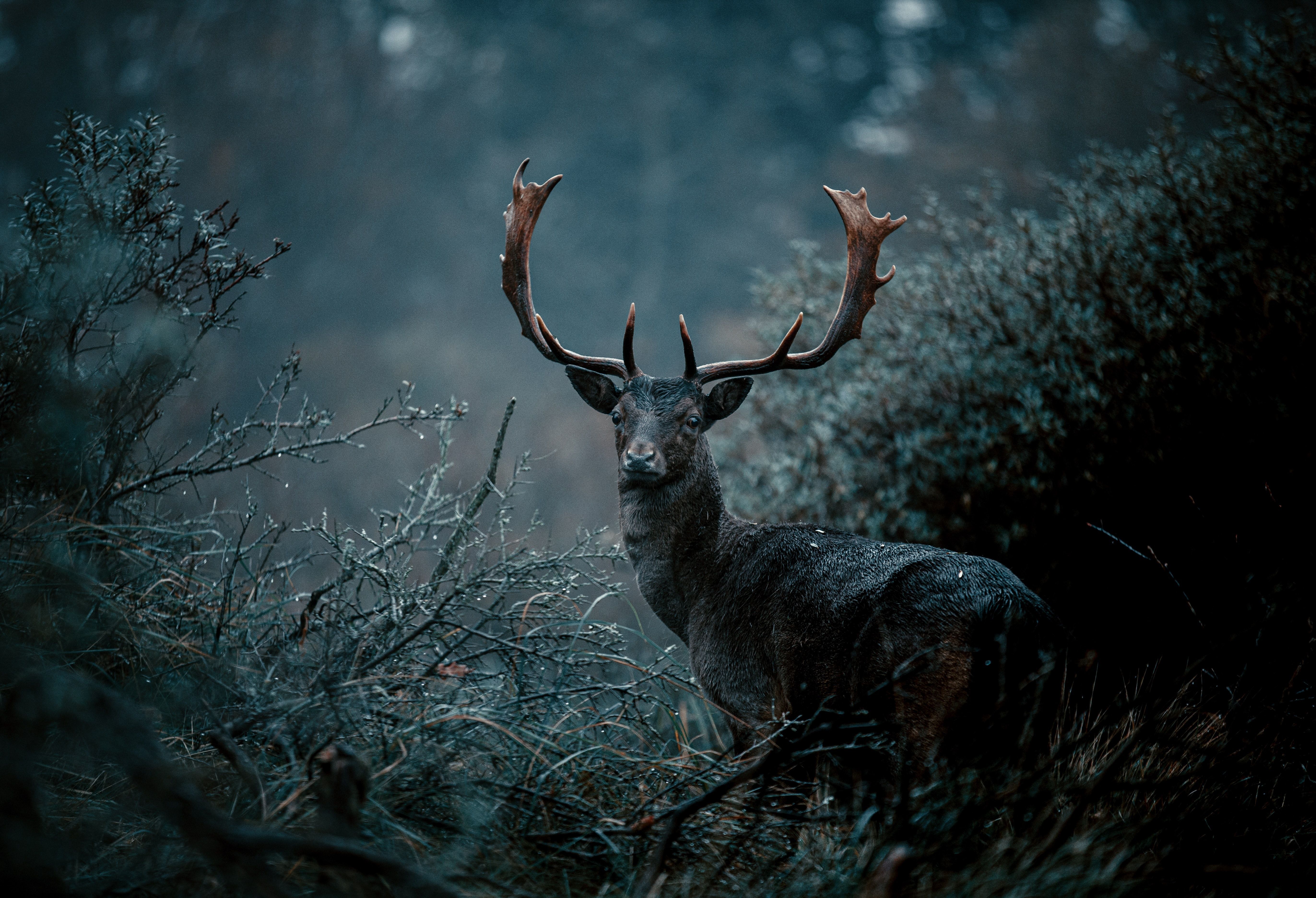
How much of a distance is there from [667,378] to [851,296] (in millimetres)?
1017

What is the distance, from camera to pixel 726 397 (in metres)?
4.10

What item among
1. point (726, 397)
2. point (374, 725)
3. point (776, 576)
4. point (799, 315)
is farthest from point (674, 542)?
point (374, 725)

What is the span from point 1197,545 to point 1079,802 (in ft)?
11.7

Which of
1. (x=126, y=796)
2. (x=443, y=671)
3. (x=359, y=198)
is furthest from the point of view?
(x=359, y=198)

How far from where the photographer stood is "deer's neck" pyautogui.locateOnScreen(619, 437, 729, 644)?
387 centimetres

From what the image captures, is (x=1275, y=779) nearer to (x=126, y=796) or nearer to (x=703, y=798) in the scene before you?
(x=703, y=798)

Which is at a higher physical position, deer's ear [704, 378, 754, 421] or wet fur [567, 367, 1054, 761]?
deer's ear [704, 378, 754, 421]

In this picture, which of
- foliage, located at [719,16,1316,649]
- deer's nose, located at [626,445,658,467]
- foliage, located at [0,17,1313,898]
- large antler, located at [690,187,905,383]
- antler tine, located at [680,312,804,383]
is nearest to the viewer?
foliage, located at [0,17,1313,898]

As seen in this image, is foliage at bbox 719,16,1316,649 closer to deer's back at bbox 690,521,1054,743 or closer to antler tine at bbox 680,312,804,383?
deer's back at bbox 690,521,1054,743

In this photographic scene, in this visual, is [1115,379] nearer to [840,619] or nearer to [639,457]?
[840,619]

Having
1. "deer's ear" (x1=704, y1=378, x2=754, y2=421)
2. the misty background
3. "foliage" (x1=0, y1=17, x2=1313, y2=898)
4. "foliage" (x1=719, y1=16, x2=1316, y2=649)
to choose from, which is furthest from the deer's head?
the misty background

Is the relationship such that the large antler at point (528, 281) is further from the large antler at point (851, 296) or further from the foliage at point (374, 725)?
the foliage at point (374, 725)

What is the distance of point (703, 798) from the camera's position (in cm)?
206

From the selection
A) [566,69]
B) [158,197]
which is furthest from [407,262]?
[158,197]
